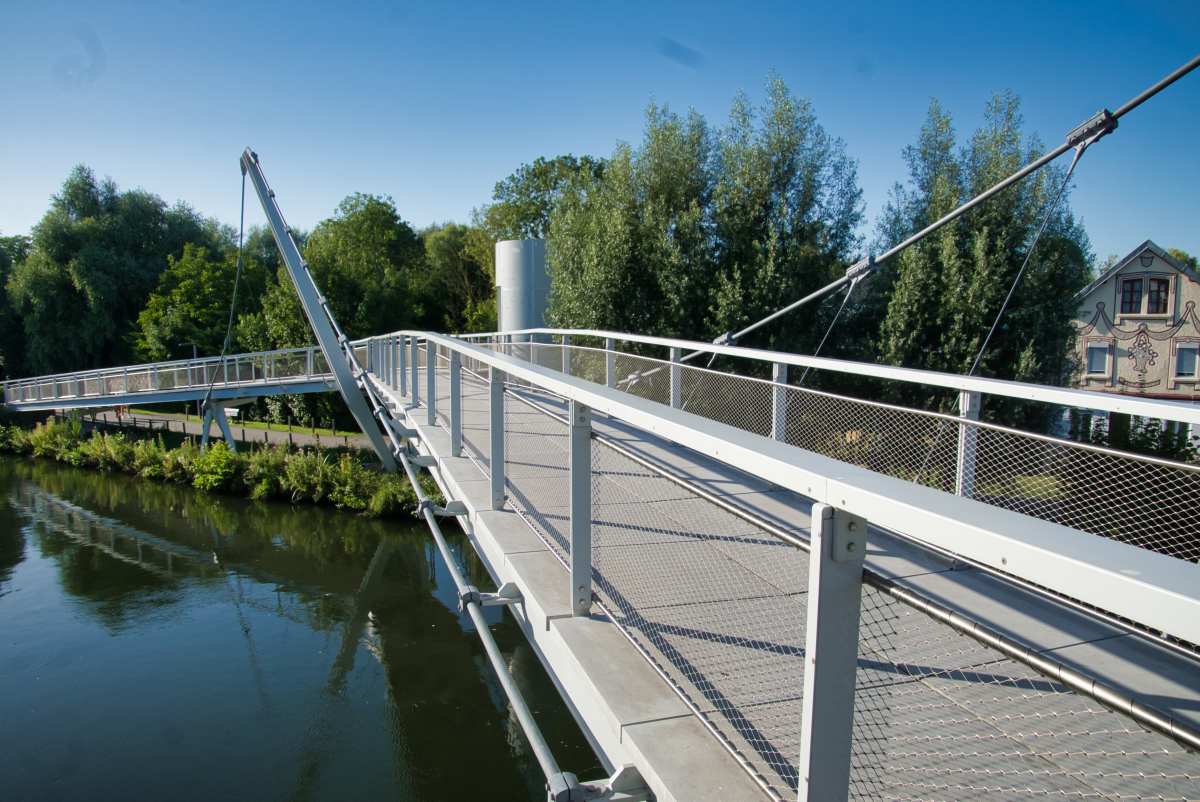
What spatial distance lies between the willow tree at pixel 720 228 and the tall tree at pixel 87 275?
32104 mm

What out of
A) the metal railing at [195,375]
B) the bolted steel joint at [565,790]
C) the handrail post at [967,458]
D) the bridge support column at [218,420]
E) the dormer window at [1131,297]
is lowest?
the bridge support column at [218,420]

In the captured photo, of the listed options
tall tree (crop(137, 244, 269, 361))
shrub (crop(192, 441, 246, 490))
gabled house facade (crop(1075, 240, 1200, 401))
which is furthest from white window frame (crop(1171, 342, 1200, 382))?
tall tree (crop(137, 244, 269, 361))

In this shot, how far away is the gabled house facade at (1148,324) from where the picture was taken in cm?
2688

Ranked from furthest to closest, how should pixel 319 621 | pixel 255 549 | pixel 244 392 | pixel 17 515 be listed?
pixel 244 392 → pixel 17 515 → pixel 255 549 → pixel 319 621

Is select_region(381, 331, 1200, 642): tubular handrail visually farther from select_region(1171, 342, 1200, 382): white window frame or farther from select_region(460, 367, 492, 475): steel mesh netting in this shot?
select_region(1171, 342, 1200, 382): white window frame

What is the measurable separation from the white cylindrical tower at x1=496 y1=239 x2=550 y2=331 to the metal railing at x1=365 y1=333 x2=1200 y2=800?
19366 millimetres

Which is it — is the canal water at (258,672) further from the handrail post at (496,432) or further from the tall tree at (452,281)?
the tall tree at (452,281)

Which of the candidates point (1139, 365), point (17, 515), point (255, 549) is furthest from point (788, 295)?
point (17, 515)

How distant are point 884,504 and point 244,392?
85.0 ft

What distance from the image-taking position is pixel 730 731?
→ 219 cm

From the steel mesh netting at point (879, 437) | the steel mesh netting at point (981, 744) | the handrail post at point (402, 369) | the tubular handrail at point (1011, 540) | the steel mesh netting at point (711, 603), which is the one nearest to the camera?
the tubular handrail at point (1011, 540)

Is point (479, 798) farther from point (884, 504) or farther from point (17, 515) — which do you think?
point (17, 515)

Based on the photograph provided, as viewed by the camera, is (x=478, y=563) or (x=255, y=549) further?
(x=255, y=549)

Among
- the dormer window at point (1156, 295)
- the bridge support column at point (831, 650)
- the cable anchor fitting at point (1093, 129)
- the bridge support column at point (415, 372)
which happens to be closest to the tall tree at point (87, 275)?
the bridge support column at point (415, 372)
